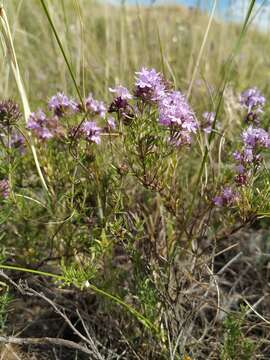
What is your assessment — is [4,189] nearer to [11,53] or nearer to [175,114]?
[11,53]

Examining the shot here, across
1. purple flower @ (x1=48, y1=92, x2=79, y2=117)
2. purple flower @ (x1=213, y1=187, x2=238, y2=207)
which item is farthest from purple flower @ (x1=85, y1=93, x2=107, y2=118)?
purple flower @ (x1=213, y1=187, x2=238, y2=207)

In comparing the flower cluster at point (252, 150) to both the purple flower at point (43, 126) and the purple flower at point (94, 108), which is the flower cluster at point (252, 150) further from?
the purple flower at point (43, 126)

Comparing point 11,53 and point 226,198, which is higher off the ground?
point 11,53

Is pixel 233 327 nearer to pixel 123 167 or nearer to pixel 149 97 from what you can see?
pixel 123 167

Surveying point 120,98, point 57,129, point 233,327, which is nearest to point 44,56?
point 57,129

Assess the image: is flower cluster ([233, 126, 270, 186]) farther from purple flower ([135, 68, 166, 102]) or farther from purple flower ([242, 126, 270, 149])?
purple flower ([135, 68, 166, 102])

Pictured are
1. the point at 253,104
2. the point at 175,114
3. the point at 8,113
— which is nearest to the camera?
the point at 175,114

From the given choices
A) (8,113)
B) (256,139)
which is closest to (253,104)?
(256,139)

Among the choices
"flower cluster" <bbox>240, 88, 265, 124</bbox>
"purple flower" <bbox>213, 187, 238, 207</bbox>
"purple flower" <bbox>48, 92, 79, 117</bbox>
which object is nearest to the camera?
"purple flower" <bbox>213, 187, 238, 207</bbox>
